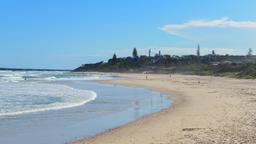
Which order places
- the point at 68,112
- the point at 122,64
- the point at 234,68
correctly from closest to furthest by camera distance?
the point at 68,112 → the point at 234,68 → the point at 122,64

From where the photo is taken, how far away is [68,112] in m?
21.6

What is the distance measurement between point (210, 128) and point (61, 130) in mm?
4878

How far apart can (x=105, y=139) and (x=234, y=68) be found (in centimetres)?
8151

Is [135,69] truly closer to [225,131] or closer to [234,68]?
[234,68]

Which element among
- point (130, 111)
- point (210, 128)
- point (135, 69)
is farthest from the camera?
point (135, 69)

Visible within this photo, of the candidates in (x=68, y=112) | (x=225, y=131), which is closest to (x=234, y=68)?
(x=68, y=112)

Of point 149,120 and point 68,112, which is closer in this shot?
point 149,120

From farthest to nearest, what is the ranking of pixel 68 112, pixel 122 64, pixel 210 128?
pixel 122 64
pixel 68 112
pixel 210 128

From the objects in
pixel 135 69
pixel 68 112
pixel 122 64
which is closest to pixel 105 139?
pixel 68 112

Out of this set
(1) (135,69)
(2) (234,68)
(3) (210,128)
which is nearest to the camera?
(3) (210,128)

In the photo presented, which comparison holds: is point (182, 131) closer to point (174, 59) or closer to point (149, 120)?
point (149, 120)

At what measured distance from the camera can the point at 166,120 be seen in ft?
59.9

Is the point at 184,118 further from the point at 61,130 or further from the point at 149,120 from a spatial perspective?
the point at 61,130

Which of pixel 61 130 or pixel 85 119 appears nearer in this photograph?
pixel 61 130
